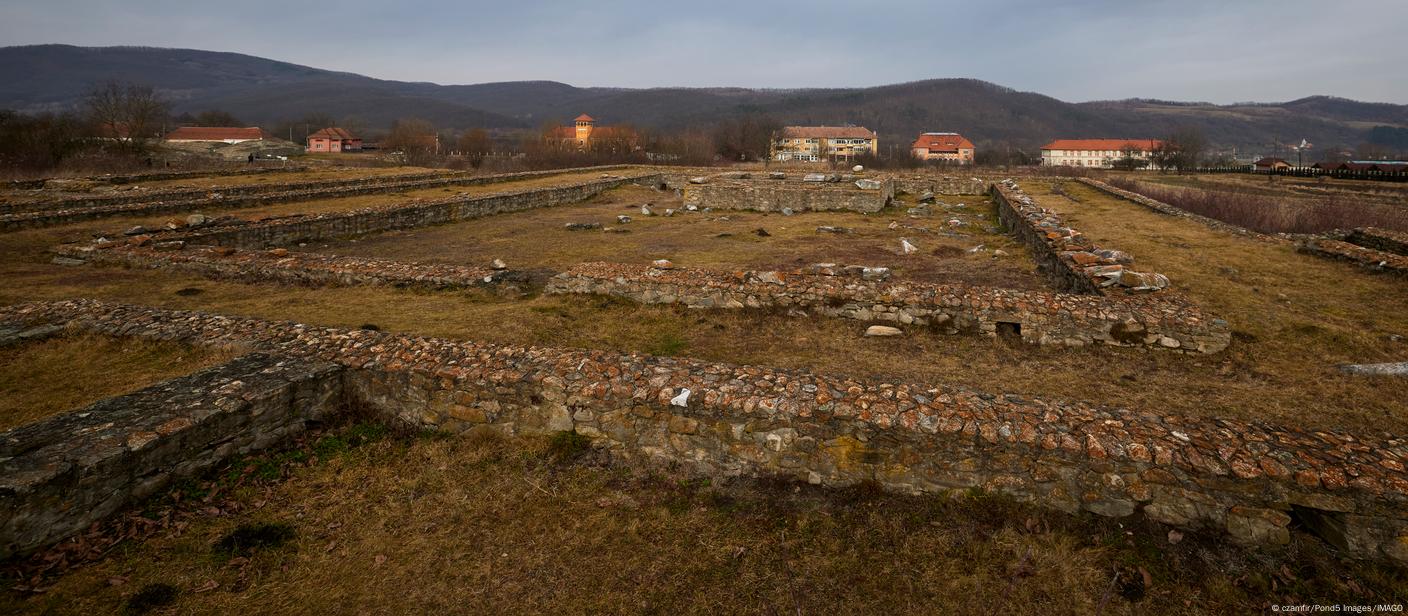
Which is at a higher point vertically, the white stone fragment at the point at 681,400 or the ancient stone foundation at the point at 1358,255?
the ancient stone foundation at the point at 1358,255

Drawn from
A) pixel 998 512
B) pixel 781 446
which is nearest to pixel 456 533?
pixel 781 446

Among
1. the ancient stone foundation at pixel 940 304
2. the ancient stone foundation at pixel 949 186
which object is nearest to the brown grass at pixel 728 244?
the ancient stone foundation at pixel 940 304

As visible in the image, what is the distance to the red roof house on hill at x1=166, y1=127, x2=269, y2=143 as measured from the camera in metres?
85.8

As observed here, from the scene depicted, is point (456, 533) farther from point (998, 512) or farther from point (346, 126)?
point (346, 126)

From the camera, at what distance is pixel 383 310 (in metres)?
10.1

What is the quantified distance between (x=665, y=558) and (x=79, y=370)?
745 centimetres

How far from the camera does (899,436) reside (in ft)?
15.5

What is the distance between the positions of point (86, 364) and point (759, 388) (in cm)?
796

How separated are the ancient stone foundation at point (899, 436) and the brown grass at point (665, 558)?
0.65ft

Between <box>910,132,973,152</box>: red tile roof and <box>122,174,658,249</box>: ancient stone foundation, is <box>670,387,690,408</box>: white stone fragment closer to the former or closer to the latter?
<box>122,174,658,249</box>: ancient stone foundation

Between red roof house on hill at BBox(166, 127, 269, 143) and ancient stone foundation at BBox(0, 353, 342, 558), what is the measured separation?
4008 inches

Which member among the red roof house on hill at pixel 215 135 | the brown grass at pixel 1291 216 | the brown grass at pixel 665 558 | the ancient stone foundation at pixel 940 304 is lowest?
the brown grass at pixel 665 558

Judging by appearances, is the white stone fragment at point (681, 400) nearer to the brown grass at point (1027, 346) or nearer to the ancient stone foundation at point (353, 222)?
the brown grass at point (1027, 346)

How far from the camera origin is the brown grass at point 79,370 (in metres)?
6.08
